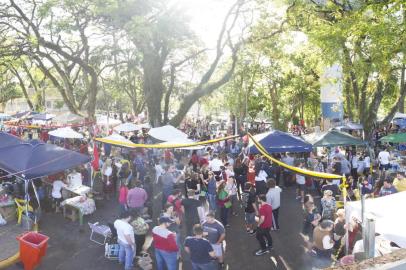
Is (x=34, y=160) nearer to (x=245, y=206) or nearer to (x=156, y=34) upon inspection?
(x=245, y=206)

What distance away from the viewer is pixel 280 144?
15.5m

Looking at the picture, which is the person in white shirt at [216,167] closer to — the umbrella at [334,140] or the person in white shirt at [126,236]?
the umbrella at [334,140]

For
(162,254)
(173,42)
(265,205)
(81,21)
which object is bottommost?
(162,254)

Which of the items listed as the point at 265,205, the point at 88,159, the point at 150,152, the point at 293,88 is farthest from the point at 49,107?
the point at 265,205

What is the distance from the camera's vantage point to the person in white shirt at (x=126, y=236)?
328 inches

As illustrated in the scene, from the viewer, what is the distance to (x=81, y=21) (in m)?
22.1

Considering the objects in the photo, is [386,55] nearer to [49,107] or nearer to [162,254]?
[162,254]

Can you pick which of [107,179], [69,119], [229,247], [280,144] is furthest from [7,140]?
[69,119]

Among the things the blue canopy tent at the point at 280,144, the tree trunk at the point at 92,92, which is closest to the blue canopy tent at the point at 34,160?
the blue canopy tent at the point at 280,144

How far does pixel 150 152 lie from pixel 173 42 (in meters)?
5.70

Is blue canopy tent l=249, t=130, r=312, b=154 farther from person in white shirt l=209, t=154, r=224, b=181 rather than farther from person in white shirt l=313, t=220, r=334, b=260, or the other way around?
person in white shirt l=313, t=220, r=334, b=260

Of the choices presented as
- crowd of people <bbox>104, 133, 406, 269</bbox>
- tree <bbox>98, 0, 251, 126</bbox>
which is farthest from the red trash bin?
tree <bbox>98, 0, 251, 126</bbox>

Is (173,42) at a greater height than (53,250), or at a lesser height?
greater

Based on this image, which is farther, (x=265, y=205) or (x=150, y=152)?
(x=150, y=152)
